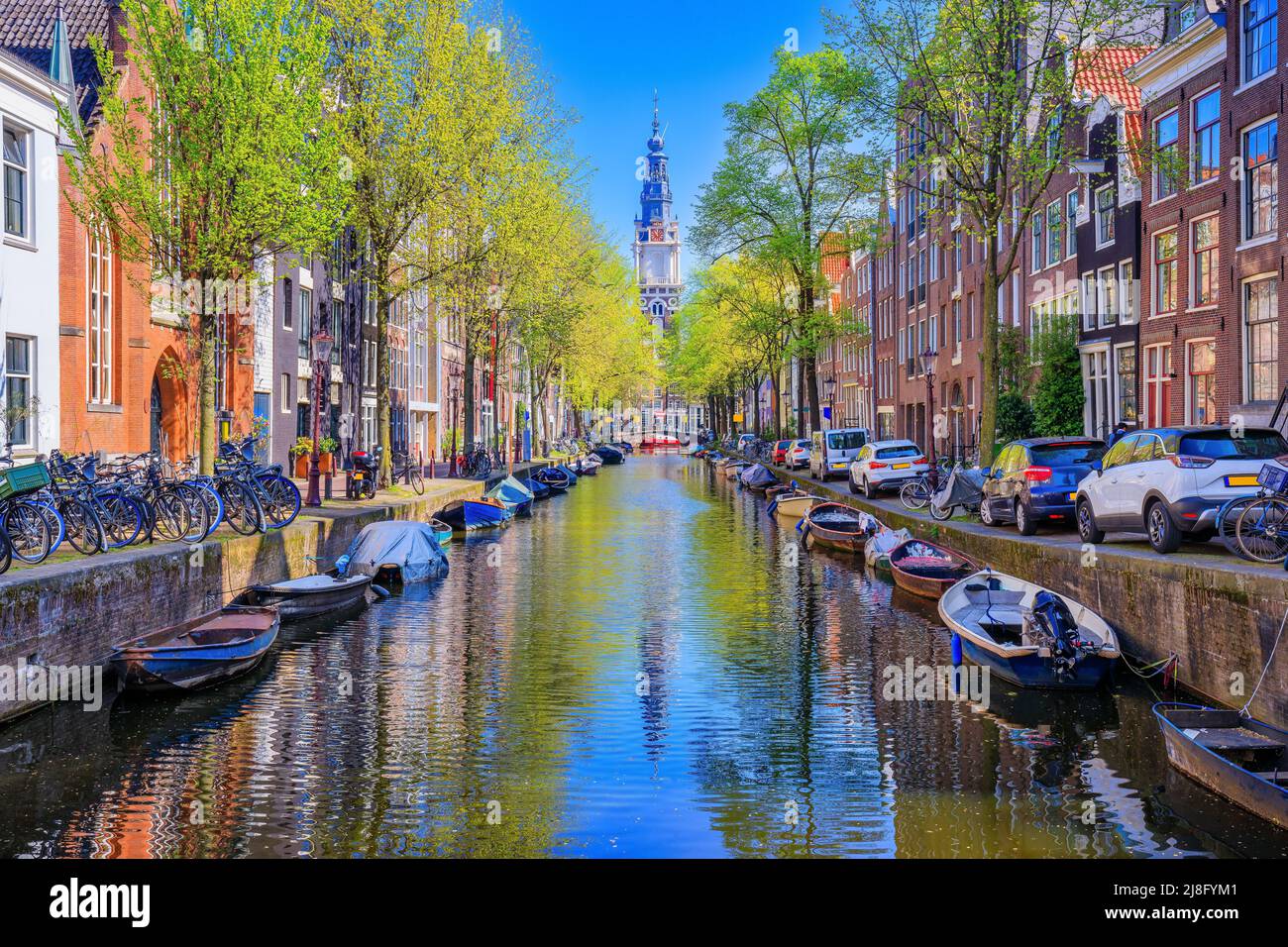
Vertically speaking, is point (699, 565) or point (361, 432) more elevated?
point (361, 432)

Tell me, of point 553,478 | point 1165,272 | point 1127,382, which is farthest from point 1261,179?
point 553,478

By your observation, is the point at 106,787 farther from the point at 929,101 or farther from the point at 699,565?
the point at 929,101

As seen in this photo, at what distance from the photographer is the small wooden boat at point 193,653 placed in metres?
14.9

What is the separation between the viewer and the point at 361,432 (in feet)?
174

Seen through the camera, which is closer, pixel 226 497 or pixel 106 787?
pixel 106 787

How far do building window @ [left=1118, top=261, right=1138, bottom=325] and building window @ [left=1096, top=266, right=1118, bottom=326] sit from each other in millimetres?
294

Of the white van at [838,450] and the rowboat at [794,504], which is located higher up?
the white van at [838,450]

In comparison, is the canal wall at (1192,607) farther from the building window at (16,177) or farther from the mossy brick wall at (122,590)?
the building window at (16,177)

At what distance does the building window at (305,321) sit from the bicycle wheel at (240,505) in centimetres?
2458

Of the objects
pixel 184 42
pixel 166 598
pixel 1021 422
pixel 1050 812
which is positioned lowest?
pixel 1050 812

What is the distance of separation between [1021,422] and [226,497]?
27384 millimetres

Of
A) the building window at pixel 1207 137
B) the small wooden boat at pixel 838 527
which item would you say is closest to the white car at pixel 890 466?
the small wooden boat at pixel 838 527

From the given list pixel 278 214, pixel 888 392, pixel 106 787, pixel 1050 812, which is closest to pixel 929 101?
pixel 278 214

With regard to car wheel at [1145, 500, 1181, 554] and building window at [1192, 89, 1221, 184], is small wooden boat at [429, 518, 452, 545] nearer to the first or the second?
car wheel at [1145, 500, 1181, 554]
